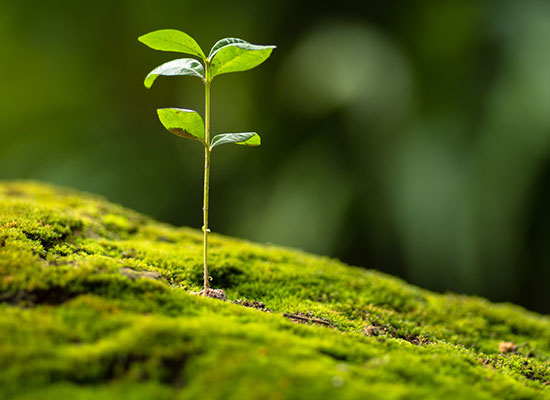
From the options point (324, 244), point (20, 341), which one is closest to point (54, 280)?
point (20, 341)

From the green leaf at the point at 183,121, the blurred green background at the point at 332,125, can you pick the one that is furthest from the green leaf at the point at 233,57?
the blurred green background at the point at 332,125

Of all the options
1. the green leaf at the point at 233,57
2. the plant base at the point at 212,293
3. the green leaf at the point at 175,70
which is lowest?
the plant base at the point at 212,293

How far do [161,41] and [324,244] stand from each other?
179 inches

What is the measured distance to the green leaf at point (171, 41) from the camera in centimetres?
199

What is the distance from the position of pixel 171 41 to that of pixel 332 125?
4.35 m

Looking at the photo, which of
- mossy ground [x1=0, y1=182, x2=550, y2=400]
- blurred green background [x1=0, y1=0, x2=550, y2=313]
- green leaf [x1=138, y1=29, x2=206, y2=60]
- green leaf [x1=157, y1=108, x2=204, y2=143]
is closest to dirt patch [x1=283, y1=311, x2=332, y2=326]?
mossy ground [x1=0, y1=182, x2=550, y2=400]

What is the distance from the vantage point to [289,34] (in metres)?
6.57

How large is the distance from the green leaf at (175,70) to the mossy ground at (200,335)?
2.95 feet

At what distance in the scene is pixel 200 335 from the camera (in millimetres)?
1557

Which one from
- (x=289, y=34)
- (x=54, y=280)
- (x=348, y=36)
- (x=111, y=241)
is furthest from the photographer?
(x=289, y=34)

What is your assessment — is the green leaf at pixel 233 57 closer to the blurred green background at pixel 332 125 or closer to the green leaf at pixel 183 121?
the green leaf at pixel 183 121

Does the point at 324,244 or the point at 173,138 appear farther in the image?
the point at 173,138

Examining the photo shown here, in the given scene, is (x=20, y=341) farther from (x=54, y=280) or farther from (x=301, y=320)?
(x=301, y=320)

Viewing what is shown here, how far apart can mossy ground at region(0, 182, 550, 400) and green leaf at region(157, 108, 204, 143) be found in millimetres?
728
